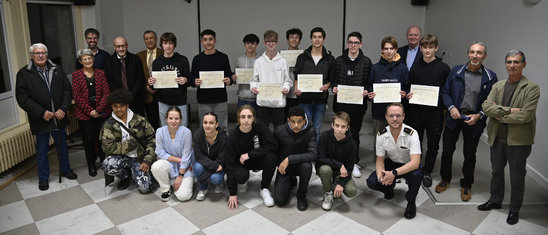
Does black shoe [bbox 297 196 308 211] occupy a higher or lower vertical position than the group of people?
lower

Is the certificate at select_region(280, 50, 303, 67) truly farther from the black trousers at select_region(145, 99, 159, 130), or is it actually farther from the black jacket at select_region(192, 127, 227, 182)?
the black trousers at select_region(145, 99, 159, 130)

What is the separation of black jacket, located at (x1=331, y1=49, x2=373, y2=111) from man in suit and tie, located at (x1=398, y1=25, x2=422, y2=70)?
2.17ft

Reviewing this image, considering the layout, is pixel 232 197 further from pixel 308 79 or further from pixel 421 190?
pixel 421 190

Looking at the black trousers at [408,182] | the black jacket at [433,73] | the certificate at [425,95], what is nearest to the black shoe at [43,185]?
the black trousers at [408,182]

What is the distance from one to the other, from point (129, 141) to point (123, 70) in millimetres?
996

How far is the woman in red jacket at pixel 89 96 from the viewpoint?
12.5 feet

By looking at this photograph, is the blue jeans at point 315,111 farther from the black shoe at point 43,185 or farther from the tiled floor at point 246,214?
the black shoe at point 43,185

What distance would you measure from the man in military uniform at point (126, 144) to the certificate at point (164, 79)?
1.50ft

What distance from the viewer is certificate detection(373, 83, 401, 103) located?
3539 mm

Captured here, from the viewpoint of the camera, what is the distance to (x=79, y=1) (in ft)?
18.4

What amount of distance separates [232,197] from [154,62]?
1.74 m

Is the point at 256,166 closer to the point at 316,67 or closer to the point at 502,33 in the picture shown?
the point at 316,67

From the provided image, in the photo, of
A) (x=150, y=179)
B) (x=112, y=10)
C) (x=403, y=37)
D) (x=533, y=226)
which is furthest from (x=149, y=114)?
(x=403, y=37)

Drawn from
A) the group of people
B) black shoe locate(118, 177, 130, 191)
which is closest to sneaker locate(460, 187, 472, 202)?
the group of people
